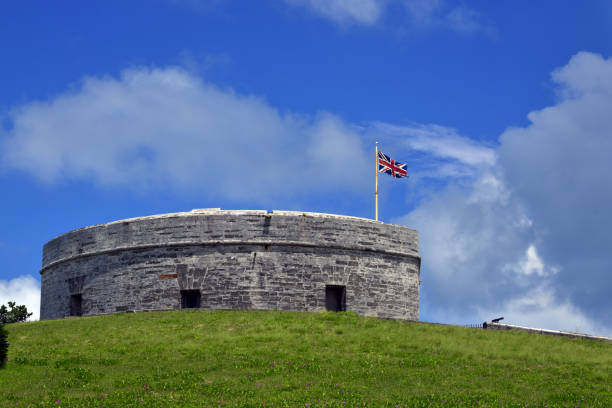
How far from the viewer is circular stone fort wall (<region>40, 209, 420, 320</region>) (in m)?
28.8

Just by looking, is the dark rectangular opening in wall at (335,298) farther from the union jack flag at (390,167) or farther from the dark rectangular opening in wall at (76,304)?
the dark rectangular opening in wall at (76,304)

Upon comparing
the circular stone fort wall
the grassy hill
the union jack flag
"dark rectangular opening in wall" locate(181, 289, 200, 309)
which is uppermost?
the union jack flag

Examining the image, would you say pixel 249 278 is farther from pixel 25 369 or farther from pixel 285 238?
pixel 25 369

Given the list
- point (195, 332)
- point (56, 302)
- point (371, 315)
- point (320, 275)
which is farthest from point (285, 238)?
point (56, 302)

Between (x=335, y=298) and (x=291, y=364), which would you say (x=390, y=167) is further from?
(x=291, y=364)

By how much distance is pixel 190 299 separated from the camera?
96.0ft

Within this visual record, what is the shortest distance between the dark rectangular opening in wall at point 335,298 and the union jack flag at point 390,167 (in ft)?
20.5

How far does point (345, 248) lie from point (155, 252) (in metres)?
7.47

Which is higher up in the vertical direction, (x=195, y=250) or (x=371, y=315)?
(x=195, y=250)

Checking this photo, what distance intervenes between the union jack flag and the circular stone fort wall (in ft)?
10.4

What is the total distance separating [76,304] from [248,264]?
8.37 m

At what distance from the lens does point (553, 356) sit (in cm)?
2122

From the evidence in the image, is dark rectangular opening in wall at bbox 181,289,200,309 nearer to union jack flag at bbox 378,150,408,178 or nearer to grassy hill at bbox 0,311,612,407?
grassy hill at bbox 0,311,612,407

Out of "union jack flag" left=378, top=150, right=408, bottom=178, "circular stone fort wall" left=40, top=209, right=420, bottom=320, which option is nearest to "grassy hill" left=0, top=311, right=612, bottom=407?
"circular stone fort wall" left=40, top=209, right=420, bottom=320
